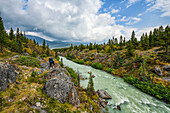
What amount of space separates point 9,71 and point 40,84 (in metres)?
4.23

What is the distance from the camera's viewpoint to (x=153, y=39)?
5544 centimetres

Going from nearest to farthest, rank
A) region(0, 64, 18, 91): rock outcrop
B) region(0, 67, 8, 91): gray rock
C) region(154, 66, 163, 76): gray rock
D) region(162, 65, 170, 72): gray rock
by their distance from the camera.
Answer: region(0, 67, 8, 91): gray rock, region(0, 64, 18, 91): rock outcrop, region(162, 65, 170, 72): gray rock, region(154, 66, 163, 76): gray rock

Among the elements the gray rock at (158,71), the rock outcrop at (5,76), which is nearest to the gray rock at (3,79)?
the rock outcrop at (5,76)

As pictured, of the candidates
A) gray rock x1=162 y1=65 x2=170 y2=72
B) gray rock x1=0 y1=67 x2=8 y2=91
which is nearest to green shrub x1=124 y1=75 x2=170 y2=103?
gray rock x1=162 y1=65 x2=170 y2=72

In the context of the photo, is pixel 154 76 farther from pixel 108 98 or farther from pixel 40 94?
pixel 40 94

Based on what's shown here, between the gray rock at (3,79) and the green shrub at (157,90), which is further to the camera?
the green shrub at (157,90)

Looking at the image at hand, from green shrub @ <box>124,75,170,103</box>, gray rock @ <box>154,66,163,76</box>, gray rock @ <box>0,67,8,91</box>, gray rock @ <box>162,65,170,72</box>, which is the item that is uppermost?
gray rock @ <box>0,67,8,91</box>

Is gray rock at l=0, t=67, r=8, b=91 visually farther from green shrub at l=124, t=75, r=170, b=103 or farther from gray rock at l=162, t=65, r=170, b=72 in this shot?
gray rock at l=162, t=65, r=170, b=72

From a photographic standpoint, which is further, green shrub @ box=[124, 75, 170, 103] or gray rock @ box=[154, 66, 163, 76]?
gray rock @ box=[154, 66, 163, 76]

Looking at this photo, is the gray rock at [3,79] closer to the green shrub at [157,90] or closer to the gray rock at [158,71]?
the green shrub at [157,90]

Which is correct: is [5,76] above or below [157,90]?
above

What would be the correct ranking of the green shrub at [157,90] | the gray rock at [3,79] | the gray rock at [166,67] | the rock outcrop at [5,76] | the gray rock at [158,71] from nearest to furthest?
the gray rock at [3,79], the rock outcrop at [5,76], the green shrub at [157,90], the gray rock at [166,67], the gray rock at [158,71]

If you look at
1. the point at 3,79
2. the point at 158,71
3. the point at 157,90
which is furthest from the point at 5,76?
the point at 158,71

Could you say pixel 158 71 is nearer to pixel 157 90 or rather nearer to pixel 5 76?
pixel 157 90
